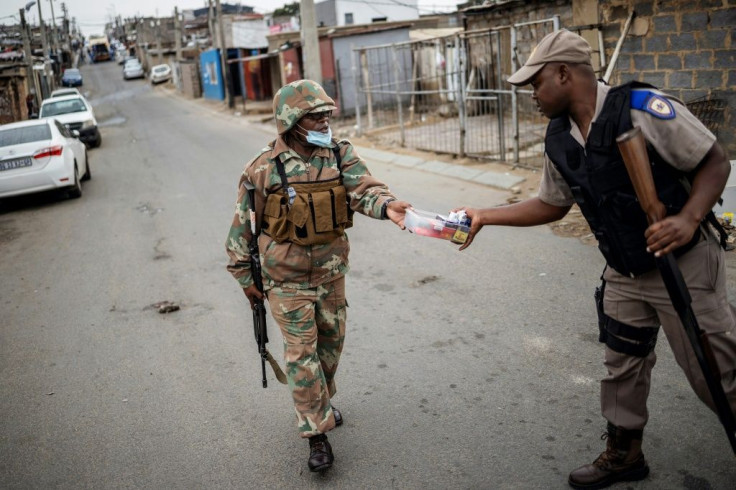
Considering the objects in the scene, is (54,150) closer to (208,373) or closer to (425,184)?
(425,184)

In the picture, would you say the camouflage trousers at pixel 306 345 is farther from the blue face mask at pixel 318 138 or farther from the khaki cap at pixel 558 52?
the khaki cap at pixel 558 52

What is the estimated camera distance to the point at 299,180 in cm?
319

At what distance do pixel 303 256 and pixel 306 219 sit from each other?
0.66ft

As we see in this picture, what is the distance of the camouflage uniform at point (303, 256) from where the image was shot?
126 inches

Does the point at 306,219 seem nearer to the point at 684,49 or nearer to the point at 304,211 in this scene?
the point at 304,211

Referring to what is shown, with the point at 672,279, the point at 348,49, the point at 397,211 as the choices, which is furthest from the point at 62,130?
the point at 672,279

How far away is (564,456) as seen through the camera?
317 centimetres

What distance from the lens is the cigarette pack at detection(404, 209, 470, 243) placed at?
305 centimetres

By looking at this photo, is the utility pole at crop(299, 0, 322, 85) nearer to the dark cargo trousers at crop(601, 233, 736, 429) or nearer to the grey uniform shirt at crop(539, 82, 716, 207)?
the dark cargo trousers at crop(601, 233, 736, 429)

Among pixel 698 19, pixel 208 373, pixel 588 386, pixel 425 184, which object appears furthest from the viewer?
pixel 425 184

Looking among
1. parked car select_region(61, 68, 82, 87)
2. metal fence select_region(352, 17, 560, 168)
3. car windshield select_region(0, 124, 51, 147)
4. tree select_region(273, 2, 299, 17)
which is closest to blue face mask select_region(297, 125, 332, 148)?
metal fence select_region(352, 17, 560, 168)

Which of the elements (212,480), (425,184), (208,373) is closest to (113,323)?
(208,373)

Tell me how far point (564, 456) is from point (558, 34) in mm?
1935

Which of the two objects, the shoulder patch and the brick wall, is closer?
the shoulder patch
